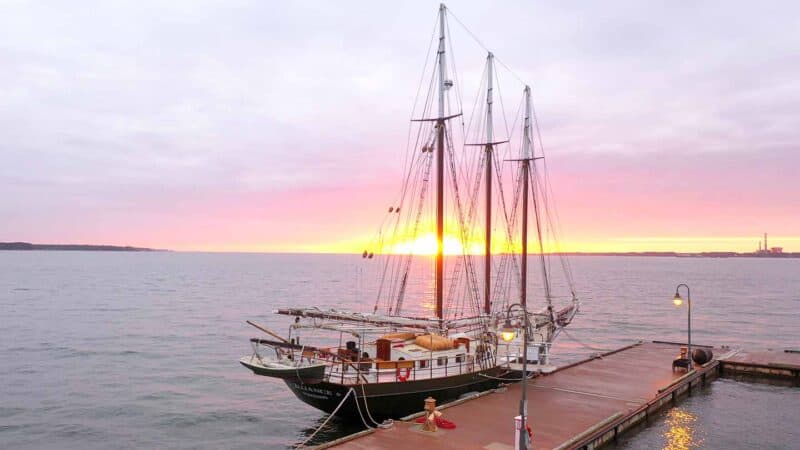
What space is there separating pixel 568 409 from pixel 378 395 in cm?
896

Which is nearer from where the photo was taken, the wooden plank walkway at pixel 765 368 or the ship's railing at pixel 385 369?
the ship's railing at pixel 385 369

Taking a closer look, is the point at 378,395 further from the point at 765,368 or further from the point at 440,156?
the point at 765,368

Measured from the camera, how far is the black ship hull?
91.7 ft

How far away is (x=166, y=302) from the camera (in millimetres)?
108562

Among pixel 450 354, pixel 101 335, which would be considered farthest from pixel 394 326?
pixel 101 335

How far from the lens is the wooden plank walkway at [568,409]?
22031 millimetres

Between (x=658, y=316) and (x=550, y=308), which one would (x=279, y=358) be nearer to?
(x=550, y=308)

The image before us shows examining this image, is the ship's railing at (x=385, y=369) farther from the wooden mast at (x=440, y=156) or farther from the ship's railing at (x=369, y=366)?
the wooden mast at (x=440, y=156)

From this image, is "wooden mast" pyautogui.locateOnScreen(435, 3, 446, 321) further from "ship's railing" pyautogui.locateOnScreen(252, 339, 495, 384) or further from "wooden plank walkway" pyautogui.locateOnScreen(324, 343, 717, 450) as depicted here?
"wooden plank walkway" pyautogui.locateOnScreen(324, 343, 717, 450)

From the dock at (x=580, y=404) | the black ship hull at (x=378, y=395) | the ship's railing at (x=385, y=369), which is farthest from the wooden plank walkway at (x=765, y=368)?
the black ship hull at (x=378, y=395)

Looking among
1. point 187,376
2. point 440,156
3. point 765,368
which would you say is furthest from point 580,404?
point 187,376

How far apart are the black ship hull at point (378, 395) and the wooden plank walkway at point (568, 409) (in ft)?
8.94

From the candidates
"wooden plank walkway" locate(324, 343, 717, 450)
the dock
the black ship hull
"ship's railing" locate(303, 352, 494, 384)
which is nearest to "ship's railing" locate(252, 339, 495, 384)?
"ship's railing" locate(303, 352, 494, 384)

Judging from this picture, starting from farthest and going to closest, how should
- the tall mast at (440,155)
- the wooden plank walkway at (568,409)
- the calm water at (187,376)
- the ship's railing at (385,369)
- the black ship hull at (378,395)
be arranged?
1. the tall mast at (440,155)
2. the calm water at (187,376)
3. the ship's railing at (385,369)
4. the black ship hull at (378,395)
5. the wooden plank walkway at (568,409)
